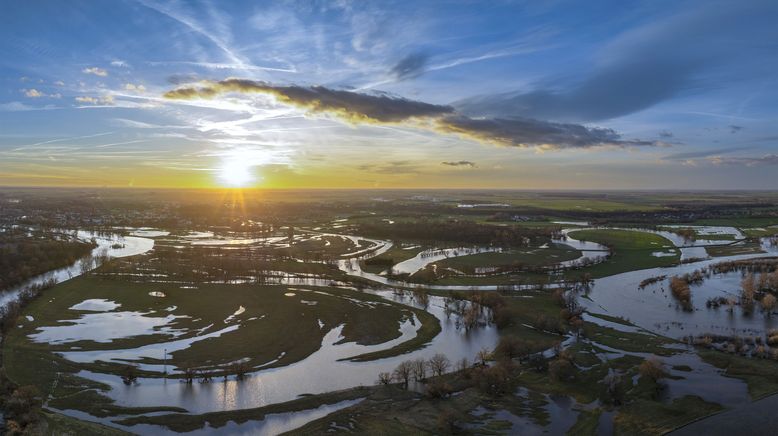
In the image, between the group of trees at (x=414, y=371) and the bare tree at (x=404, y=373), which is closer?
the bare tree at (x=404, y=373)

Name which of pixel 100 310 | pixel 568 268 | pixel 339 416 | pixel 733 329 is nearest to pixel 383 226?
pixel 568 268

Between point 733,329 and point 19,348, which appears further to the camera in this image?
point 733,329

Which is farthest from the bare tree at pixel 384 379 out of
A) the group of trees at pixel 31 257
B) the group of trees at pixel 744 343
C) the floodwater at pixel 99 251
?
the group of trees at pixel 31 257

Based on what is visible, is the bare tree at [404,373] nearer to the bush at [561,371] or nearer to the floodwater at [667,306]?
the bush at [561,371]

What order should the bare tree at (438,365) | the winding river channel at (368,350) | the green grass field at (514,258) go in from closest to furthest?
the winding river channel at (368,350) → the bare tree at (438,365) → the green grass field at (514,258)

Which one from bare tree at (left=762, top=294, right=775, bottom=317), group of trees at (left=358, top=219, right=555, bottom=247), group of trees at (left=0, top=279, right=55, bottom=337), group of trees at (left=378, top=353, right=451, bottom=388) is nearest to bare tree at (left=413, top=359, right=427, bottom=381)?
group of trees at (left=378, top=353, right=451, bottom=388)

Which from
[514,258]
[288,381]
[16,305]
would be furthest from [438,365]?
[514,258]

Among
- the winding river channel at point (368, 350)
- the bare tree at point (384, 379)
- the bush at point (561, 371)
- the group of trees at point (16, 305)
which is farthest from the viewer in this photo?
the group of trees at point (16, 305)

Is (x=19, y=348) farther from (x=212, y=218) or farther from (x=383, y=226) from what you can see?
(x=212, y=218)

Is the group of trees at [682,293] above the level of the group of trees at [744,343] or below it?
above

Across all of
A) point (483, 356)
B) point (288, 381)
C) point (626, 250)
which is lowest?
point (288, 381)

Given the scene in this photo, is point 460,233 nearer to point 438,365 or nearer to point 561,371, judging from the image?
point 438,365
